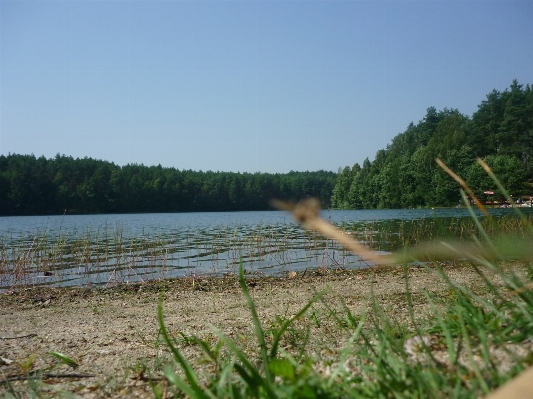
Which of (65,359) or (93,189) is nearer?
(65,359)

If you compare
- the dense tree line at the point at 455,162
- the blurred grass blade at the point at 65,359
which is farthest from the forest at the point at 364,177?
the blurred grass blade at the point at 65,359

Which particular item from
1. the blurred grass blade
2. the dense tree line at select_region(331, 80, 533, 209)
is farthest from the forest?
the blurred grass blade

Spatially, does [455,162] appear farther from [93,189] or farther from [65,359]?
[65,359]

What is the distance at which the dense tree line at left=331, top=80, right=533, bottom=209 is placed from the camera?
5512cm

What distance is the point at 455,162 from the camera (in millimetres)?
57438

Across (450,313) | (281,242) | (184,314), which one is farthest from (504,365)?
(281,242)

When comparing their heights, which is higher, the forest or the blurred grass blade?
the forest

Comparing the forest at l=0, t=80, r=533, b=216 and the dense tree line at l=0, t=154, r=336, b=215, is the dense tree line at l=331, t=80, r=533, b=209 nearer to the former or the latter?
the forest at l=0, t=80, r=533, b=216

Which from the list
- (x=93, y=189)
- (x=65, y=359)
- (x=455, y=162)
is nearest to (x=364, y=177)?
(x=455, y=162)

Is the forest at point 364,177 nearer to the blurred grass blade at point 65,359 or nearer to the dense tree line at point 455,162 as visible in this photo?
the dense tree line at point 455,162

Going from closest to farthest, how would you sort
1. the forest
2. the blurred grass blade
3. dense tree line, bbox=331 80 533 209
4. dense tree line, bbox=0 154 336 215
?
the blurred grass blade → dense tree line, bbox=331 80 533 209 → the forest → dense tree line, bbox=0 154 336 215

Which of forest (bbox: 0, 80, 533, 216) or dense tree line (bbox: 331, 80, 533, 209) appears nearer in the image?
dense tree line (bbox: 331, 80, 533, 209)

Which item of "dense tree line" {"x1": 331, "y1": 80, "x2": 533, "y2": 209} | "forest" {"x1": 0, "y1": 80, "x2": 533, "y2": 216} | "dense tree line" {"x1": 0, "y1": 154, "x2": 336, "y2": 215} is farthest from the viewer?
"dense tree line" {"x1": 0, "y1": 154, "x2": 336, "y2": 215}

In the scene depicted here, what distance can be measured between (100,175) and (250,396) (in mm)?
85722
